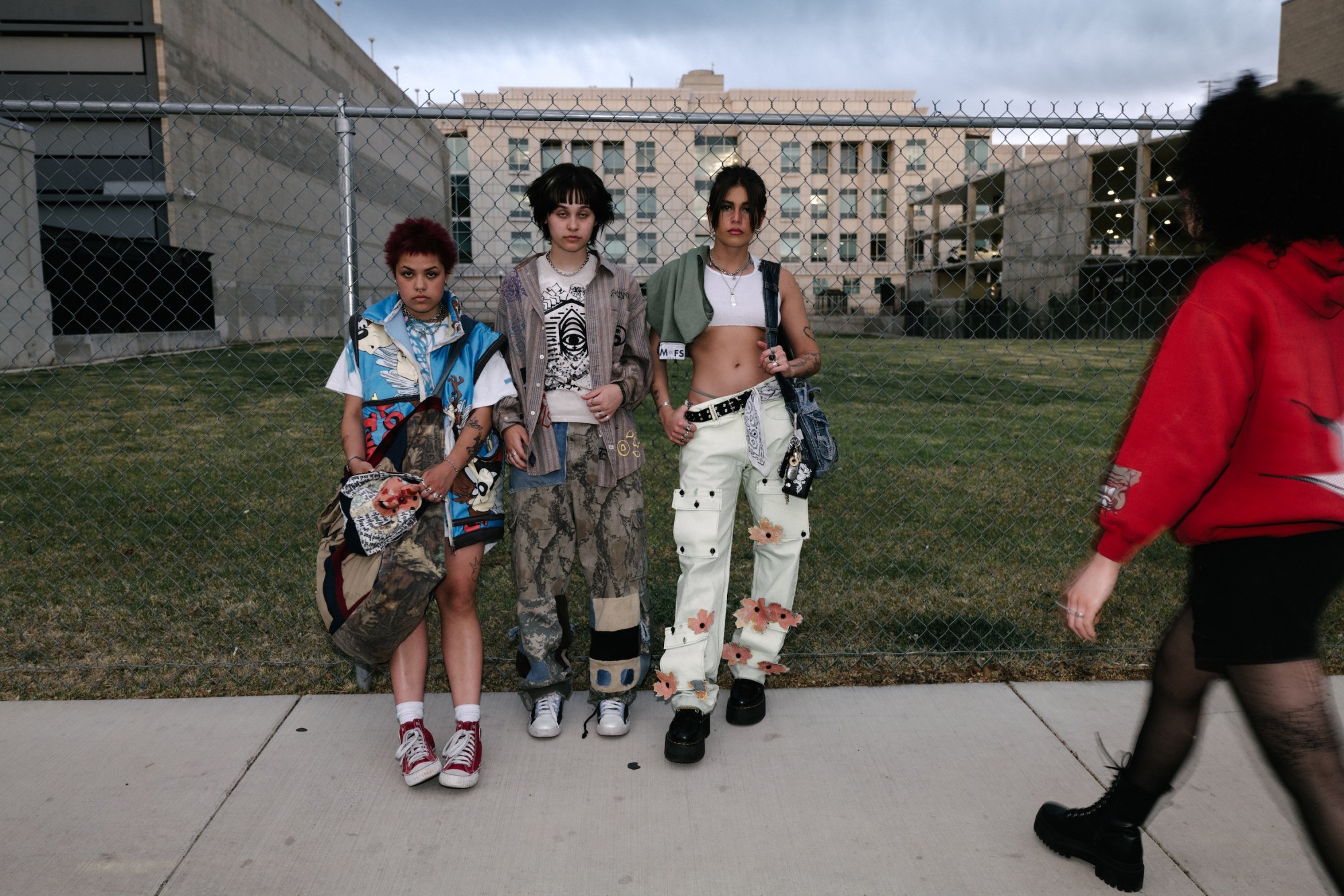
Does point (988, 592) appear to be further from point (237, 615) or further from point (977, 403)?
point (977, 403)

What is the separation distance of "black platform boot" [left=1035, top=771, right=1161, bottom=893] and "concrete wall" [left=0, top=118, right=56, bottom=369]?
17984 millimetres

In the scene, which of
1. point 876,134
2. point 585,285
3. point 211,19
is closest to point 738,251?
point 585,285

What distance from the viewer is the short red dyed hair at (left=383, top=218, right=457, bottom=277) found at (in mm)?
2855

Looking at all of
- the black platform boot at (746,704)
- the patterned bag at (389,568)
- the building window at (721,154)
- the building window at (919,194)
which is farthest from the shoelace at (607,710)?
the building window at (919,194)

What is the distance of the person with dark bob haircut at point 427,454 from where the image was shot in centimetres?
279

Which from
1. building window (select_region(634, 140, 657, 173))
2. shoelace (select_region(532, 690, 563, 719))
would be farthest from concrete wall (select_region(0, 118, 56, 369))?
shoelace (select_region(532, 690, 563, 719))

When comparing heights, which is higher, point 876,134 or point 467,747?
point 876,134

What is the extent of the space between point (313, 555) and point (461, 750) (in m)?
3.01

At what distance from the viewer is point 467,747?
2852 millimetres

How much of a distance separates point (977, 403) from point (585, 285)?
34.9ft

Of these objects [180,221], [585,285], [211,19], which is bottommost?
[585,285]

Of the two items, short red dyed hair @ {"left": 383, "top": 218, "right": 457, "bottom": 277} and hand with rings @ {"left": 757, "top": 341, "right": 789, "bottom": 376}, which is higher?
short red dyed hair @ {"left": 383, "top": 218, "right": 457, "bottom": 277}

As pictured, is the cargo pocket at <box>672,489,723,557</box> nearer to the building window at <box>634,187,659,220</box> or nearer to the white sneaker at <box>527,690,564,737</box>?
the white sneaker at <box>527,690,564,737</box>

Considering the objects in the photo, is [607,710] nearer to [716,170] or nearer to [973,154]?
[716,170]
